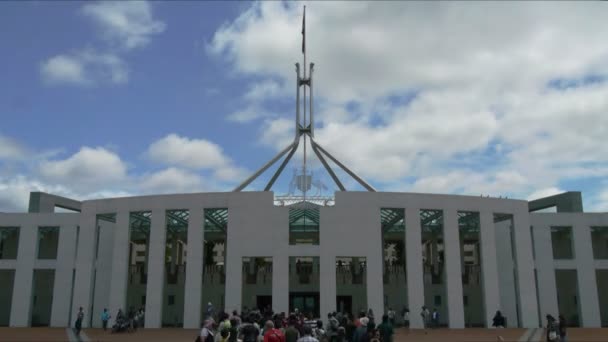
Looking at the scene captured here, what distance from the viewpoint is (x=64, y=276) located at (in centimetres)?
3369

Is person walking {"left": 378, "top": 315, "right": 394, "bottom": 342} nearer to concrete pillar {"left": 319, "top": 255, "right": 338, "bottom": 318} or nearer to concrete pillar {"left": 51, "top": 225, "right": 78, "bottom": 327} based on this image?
concrete pillar {"left": 319, "top": 255, "right": 338, "bottom": 318}

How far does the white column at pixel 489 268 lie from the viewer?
30.7 metres

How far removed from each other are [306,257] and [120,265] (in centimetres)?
1051

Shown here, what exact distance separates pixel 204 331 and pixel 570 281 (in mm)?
33364

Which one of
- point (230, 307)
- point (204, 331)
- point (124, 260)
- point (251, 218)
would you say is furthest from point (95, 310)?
point (204, 331)

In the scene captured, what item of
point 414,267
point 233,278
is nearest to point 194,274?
point 233,278

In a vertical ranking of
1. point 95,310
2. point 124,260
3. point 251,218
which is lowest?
point 95,310

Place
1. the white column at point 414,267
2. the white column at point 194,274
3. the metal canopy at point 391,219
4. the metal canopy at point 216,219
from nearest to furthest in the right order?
the white column at point 194,274, the white column at point 414,267, the metal canopy at point 391,219, the metal canopy at point 216,219

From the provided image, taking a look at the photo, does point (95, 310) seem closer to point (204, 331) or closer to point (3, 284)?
point (3, 284)

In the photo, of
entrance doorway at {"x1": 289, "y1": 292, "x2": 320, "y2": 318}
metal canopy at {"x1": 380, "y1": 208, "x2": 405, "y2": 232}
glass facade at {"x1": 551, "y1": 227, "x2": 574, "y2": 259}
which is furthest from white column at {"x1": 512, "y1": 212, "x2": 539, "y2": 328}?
entrance doorway at {"x1": 289, "y1": 292, "x2": 320, "y2": 318}

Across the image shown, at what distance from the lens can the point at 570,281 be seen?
125 feet

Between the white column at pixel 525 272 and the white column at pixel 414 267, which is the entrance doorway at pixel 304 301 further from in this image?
the white column at pixel 525 272

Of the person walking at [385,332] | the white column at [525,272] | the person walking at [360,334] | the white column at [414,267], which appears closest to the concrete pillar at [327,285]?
the white column at [414,267]

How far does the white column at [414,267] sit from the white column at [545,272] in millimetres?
8549
